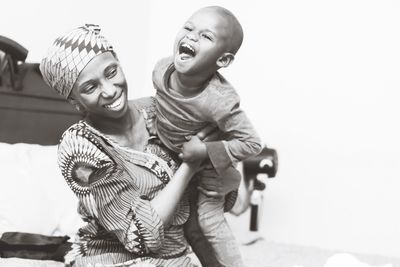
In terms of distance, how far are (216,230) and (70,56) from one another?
42cm

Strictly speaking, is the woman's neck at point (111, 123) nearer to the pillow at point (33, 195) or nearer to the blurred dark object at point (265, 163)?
the pillow at point (33, 195)

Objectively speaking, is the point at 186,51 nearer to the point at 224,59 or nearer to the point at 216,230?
the point at 224,59

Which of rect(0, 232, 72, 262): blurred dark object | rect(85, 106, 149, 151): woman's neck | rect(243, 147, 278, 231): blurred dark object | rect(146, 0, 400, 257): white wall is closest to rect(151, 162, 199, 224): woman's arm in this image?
rect(85, 106, 149, 151): woman's neck

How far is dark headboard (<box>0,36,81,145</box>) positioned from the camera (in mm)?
2092

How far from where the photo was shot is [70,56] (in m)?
1.06

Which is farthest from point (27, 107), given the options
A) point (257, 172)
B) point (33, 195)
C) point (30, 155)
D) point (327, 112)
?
point (327, 112)

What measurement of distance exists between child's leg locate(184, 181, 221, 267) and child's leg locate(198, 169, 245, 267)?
1 centimetres

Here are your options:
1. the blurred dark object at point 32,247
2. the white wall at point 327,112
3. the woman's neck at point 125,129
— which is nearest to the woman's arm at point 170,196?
the woman's neck at point 125,129

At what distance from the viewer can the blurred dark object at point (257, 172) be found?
7.20ft

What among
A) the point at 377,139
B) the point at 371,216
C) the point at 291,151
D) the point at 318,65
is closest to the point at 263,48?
the point at 318,65

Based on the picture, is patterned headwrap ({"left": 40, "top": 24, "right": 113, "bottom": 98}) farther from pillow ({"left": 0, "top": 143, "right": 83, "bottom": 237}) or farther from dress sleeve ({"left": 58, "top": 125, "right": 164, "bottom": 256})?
pillow ({"left": 0, "top": 143, "right": 83, "bottom": 237})

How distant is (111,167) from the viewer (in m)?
1.06

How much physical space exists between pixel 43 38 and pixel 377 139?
4.65ft

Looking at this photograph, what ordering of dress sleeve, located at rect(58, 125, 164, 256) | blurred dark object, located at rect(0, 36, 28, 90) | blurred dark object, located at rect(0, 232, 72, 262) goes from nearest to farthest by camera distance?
1. dress sleeve, located at rect(58, 125, 164, 256)
2. blurred dark object, located at rect(0, 232, 72, 262)
3. blurred dark object, located at rect(0, 36, 28, 90)
